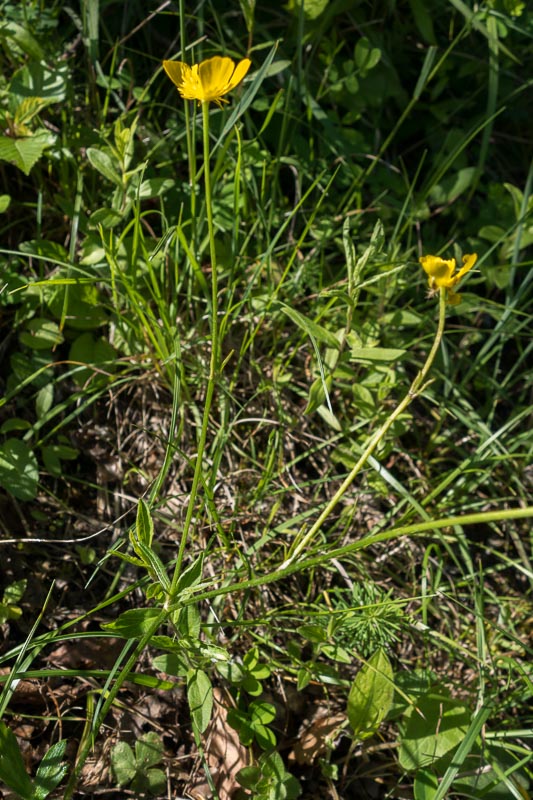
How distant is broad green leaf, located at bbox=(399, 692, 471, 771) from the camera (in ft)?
4.97

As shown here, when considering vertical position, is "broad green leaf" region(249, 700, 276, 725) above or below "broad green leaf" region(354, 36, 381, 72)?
below

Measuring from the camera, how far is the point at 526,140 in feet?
7.77

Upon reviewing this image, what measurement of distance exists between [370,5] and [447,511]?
1515 millimetres

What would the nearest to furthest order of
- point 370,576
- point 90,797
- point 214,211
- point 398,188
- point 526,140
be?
point 90,797
point 370,576
point 214,211
point 398,188
point 526,140

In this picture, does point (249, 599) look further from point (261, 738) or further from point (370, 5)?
point (370, 5)

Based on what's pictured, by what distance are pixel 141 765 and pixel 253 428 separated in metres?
0.81

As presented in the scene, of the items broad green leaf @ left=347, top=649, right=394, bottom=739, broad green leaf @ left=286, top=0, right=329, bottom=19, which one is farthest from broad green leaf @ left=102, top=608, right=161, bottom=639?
broad green leaf @ left=286, top=0, right=329, bottom=19

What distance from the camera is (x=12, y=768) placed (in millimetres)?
1252

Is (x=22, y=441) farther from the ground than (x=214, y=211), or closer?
closer

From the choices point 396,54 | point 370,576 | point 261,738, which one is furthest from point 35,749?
point 396,54

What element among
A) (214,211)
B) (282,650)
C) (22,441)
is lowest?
(282,650)

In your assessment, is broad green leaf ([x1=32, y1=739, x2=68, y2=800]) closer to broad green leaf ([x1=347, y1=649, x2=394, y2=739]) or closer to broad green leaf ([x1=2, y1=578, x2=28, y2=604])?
broad green leaf ([x1=2, y1=578, x2=28, y2=604])

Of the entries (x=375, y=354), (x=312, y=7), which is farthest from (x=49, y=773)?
(x=312, y=7)

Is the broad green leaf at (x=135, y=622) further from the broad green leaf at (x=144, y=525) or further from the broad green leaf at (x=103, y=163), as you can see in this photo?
the broad green leaf at (x=103, y=163)
